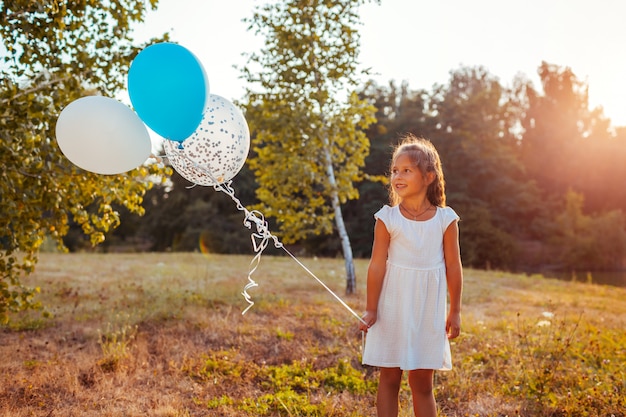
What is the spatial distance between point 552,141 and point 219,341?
3188 centimetres

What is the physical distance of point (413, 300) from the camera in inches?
110

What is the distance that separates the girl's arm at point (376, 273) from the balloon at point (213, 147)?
127 centimetres

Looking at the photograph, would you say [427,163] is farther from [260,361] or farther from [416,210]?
[260,361]

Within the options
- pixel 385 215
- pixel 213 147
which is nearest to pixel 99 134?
pixel 213 147

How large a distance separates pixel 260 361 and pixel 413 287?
7.62ft

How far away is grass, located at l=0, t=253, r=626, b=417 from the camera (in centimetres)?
362

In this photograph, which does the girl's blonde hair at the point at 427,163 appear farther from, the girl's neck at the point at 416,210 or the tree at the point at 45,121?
the tree at the point at 45,121

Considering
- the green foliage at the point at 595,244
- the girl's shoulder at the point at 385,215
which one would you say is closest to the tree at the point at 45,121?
the girl's shoulder at the point at 385,215

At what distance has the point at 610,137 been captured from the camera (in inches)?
1299

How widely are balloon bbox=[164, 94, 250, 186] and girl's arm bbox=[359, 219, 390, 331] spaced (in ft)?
4.17

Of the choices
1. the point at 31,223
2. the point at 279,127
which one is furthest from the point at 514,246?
the point at 31,223

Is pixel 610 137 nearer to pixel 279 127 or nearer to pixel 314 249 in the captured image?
pixel 314 249

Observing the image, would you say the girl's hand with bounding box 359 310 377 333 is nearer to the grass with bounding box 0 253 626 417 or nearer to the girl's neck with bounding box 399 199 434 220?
the girl's neck with bounding box 399 199 434 220

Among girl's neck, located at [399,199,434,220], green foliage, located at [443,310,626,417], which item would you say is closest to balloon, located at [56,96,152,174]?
girl's neck, located at [399,199,434,220]
